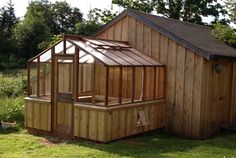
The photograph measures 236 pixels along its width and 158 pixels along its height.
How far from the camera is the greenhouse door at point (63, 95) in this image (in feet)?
36.9

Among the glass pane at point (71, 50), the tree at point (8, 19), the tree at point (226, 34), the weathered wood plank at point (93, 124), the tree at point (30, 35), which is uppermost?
the tree at point (8, 19)

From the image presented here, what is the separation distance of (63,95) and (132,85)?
2129 mm

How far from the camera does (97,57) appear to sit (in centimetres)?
1068

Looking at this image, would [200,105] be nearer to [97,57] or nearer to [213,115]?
[213,115]

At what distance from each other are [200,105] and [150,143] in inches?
88.7

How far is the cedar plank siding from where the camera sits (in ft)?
39.7

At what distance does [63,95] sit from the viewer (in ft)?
37.3

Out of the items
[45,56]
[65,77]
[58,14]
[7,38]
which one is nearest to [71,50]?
[65,77]

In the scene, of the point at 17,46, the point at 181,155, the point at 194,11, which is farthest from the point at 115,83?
the point at 17,46

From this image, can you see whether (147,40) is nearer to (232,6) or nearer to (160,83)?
(160,83)

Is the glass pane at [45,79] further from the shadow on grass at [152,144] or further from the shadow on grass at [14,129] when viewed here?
the shadow on grass at [14,129]

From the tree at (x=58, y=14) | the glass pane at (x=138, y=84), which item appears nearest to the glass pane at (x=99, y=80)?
the glass pane at (x=138, y=84)

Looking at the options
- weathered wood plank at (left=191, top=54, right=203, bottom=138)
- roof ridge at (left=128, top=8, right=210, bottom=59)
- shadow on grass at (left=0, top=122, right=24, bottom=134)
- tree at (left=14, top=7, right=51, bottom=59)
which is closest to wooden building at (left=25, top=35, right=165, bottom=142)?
shadow on grass at (left=0, top=122, right=24, bottom=134)

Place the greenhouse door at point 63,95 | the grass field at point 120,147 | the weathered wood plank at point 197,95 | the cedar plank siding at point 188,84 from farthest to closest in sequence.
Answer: the cedar plank siding at point 188,84 < the weathered wood plank at point 197,95 < the greenhouse door at point 63,95 < the grass field at point 120,147
